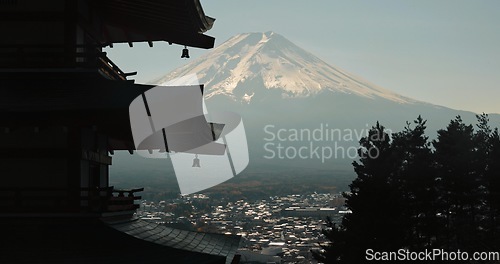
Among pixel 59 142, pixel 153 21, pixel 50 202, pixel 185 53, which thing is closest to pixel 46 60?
pixel 59 142

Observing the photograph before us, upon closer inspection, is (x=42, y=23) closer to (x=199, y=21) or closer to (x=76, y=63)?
(x=76, y=63)

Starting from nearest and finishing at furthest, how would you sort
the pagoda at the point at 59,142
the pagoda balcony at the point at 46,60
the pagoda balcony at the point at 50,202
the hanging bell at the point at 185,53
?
the pagoda at the point at 59,142 → the pagoda balcony at the point at 50,202 → the pagoda balcony at the point at 46,60 → the hanging bell at the point at 185,53

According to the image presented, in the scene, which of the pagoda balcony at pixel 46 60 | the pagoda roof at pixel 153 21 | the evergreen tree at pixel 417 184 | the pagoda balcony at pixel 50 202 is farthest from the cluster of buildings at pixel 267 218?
the pagoda balcony at pixel 46 60

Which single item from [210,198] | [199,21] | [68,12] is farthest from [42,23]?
[210,198]

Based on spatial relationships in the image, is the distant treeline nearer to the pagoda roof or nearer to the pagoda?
the pagoda roof

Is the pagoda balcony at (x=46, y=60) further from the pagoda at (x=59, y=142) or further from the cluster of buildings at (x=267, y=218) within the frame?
the cluster of buildings at (x=267, y=218)

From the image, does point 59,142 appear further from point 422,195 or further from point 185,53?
point 422,195

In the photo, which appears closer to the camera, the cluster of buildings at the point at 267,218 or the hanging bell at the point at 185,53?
the hanging bell at the point at 185,53

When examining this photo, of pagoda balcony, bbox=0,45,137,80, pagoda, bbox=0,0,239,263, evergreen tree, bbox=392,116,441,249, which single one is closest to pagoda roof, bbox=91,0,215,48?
pagoda, bbox=0,0,239,263
